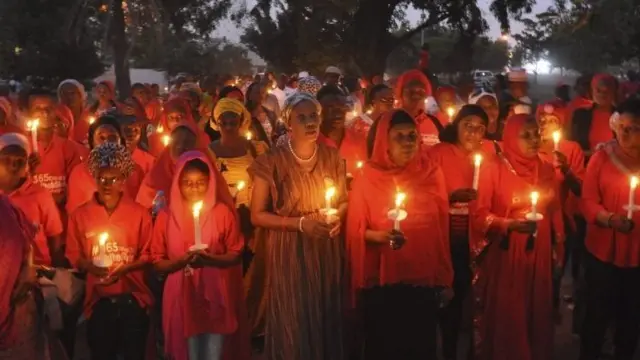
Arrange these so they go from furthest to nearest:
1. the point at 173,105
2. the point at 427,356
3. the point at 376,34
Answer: the point at 376,34, the point at 173,105, the point at 427,356

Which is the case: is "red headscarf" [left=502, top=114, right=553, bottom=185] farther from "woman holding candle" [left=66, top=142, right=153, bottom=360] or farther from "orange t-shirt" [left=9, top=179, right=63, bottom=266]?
"orange t-shirt" [left=9, top=179, right=63, bottom=266]

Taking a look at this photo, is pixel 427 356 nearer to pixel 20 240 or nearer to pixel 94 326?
pixel 94 326

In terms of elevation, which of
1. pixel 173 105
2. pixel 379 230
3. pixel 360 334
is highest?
pixel 173 105

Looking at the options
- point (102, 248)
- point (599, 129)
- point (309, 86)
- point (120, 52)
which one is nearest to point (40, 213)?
point (102, 248)

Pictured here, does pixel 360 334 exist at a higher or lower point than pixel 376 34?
lower

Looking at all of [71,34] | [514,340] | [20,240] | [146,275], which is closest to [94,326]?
[146,275]

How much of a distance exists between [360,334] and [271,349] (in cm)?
93

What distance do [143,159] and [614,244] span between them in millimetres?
3922

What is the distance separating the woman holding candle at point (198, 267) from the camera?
4.49m

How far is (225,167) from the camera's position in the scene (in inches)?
238

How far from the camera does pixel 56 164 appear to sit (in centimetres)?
613

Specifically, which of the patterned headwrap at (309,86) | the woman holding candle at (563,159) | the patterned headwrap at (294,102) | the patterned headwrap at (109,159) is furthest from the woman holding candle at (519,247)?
the patterned headwrap at (309,86)

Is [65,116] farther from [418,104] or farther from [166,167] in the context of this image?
[418,104]

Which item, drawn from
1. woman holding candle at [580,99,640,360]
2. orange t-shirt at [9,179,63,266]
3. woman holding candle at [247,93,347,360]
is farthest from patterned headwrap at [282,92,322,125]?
woman holding candle at [580,99,640,360]
